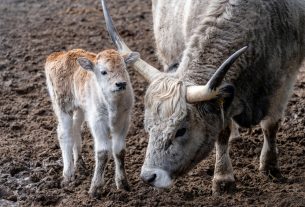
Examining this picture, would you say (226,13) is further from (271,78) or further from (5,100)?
(5,100)

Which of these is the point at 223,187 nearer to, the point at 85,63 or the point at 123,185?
the point at 123,185

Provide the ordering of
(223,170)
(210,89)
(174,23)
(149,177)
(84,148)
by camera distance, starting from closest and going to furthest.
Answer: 1. (210,89)
2. (149,177)
3. (223,170)
4. (84,148)
5. (174,23)

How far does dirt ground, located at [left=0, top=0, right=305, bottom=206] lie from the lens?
7.45m

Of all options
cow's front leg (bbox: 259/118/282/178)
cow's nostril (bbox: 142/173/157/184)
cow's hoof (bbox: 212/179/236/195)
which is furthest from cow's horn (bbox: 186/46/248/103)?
cow's front leg (bbox: 259/118/282/178)

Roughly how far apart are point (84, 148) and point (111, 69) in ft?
6.25

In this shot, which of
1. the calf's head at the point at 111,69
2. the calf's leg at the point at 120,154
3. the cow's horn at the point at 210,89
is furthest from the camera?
the calf's leg at the point at 120,154

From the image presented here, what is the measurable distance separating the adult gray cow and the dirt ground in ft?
1.01

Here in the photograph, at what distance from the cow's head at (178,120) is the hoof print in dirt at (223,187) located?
876mm

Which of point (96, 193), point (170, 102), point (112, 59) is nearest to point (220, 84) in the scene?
point (170, 102)

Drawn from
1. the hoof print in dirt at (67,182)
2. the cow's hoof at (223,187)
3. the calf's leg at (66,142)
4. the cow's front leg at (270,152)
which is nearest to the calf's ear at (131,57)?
the calf's leg at (66,142)

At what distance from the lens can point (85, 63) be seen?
285 inches

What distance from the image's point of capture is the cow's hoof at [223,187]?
7621mm

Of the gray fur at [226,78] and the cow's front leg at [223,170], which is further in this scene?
the cow's front leg at [223,170]

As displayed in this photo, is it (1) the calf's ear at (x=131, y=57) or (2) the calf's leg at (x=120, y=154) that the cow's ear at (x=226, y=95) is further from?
(2) the calf's leg at (x=120, y=154)
